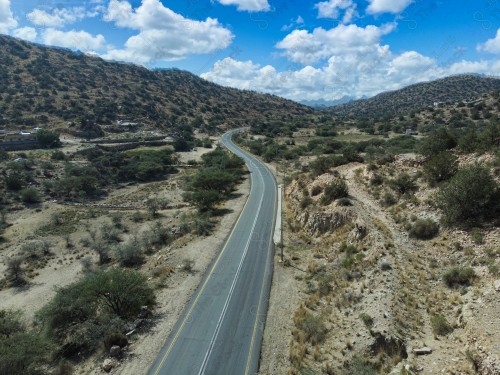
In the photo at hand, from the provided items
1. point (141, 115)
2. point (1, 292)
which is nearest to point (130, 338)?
point (1, 292)

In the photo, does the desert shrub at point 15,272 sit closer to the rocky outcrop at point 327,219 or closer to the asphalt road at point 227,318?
the asphalt road at point 227,318

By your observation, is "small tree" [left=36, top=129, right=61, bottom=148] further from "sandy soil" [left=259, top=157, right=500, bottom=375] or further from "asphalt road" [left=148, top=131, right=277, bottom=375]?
"sandy soil" [left=259, top=157, right=500, bottom=375]

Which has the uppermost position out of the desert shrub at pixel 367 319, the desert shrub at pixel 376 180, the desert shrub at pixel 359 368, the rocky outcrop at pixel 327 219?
the desert shrub at pixel 376 180

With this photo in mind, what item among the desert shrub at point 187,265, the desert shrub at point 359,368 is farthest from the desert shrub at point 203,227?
the desert shrub at point 359,368

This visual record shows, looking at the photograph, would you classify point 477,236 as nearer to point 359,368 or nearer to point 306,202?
point 359,368

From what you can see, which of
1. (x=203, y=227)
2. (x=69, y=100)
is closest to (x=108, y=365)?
(x=203, y=227)

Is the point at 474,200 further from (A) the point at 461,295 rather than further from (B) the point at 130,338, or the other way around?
(B) the point at 130,338
